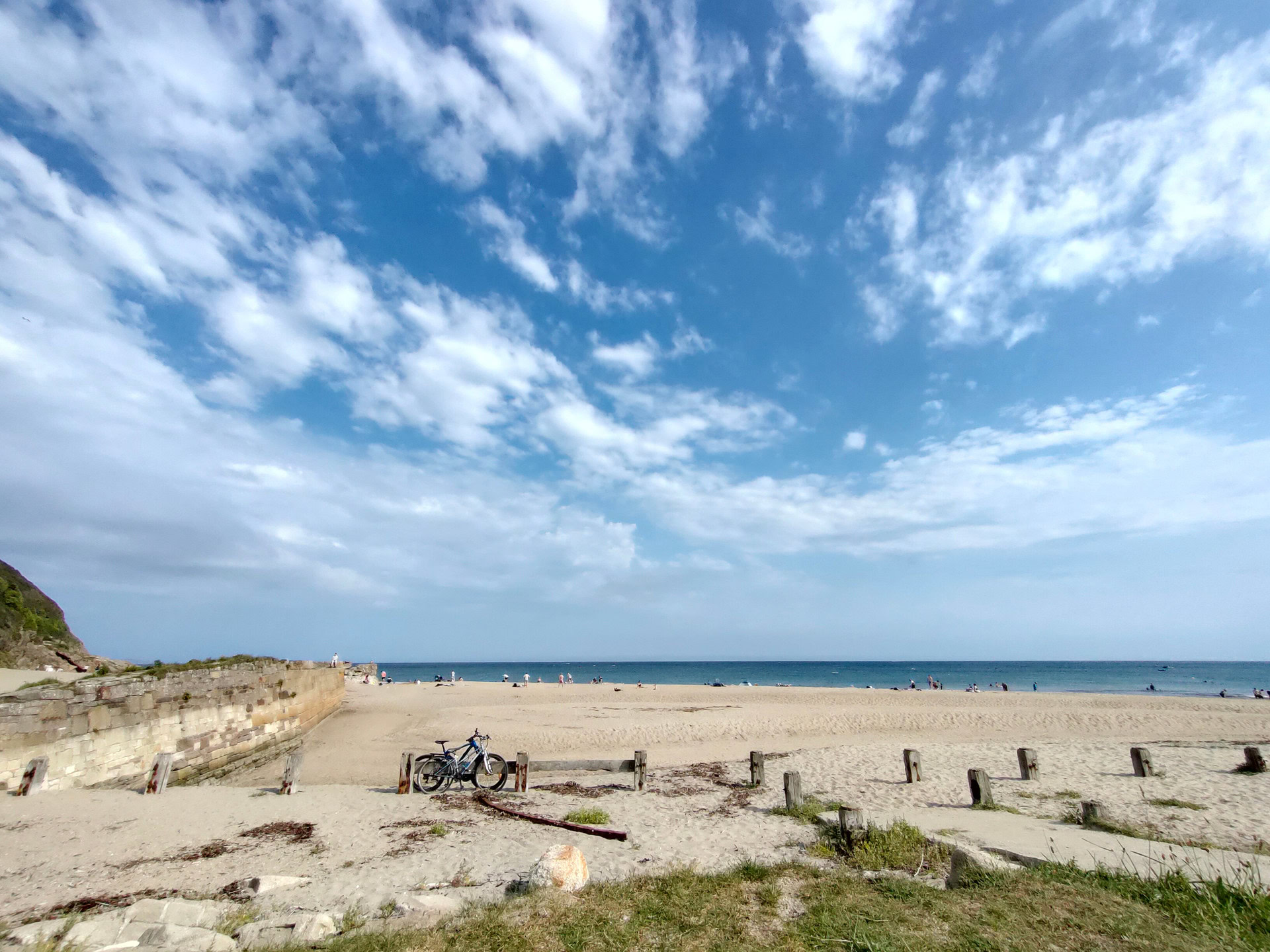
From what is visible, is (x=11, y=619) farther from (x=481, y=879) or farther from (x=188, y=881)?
(x=481, y=879)

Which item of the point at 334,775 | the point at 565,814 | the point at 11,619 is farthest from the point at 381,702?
the point at 565,814

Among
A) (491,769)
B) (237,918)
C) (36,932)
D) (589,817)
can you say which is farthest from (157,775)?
(589,817)

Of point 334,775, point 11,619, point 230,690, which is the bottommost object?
point 334,775

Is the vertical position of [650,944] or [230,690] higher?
[230,690]

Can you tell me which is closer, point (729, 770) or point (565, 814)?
point (565, 814)

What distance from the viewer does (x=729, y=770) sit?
16.3m

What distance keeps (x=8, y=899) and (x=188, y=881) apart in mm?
1863

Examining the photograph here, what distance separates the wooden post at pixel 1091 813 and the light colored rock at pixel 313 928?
1090 centimetres

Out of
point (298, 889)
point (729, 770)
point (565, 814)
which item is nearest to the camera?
point (298, 889)

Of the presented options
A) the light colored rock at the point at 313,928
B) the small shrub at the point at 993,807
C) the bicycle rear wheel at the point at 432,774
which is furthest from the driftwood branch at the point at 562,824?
the small shrub at the point at 993,807

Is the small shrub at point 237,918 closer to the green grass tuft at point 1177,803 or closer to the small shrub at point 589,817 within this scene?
the small shrub at point 589,817

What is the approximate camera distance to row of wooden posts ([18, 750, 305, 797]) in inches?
444

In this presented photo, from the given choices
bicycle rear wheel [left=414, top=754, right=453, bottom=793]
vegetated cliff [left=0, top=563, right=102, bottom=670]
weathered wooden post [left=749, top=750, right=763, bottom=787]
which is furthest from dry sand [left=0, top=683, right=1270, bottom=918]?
vegetated cliff [left=0, top=563, right=102, bottom=670]

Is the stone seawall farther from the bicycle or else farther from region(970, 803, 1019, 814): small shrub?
region(970, 803, 1019, 814): small shrub
